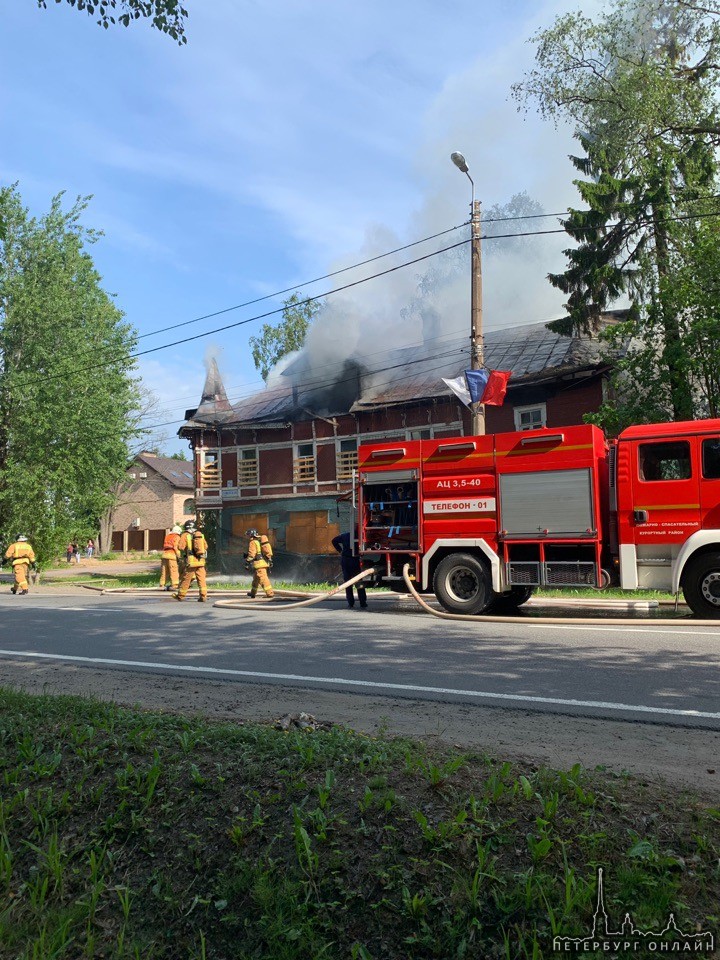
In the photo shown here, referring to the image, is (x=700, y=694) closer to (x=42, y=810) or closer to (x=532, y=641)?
(x=532, y=641)

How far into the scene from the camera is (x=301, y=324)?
42.9 metres

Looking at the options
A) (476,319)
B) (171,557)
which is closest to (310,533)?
(171,557)

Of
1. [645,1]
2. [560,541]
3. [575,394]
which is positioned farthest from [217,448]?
[560,541]

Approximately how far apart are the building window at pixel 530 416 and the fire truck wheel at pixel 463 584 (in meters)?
14.2

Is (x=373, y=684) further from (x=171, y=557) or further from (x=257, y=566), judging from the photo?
(x=171, y=557)

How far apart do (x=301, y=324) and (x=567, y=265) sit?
72.7 feet

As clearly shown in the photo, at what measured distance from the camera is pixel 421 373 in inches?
1195

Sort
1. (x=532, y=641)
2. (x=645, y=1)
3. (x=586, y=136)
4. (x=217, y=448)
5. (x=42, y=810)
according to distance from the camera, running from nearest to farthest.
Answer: (x=42, y=810) → (x=532, y=641) → (x=645, y=1) → (x=586, y=136) → (x=217, y=448)

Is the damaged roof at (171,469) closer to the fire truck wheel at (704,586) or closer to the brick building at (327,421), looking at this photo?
the brick building at (327,421)

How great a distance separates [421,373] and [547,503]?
63.9 ft

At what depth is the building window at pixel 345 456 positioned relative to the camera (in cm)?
3096

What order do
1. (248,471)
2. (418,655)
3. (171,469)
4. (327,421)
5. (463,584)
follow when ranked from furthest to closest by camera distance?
(171,469) → (248,471) → (327,421) → (463,584) → (418,655)

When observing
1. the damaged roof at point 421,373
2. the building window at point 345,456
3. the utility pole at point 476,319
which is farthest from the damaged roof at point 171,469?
the utility pole at point 476,319
